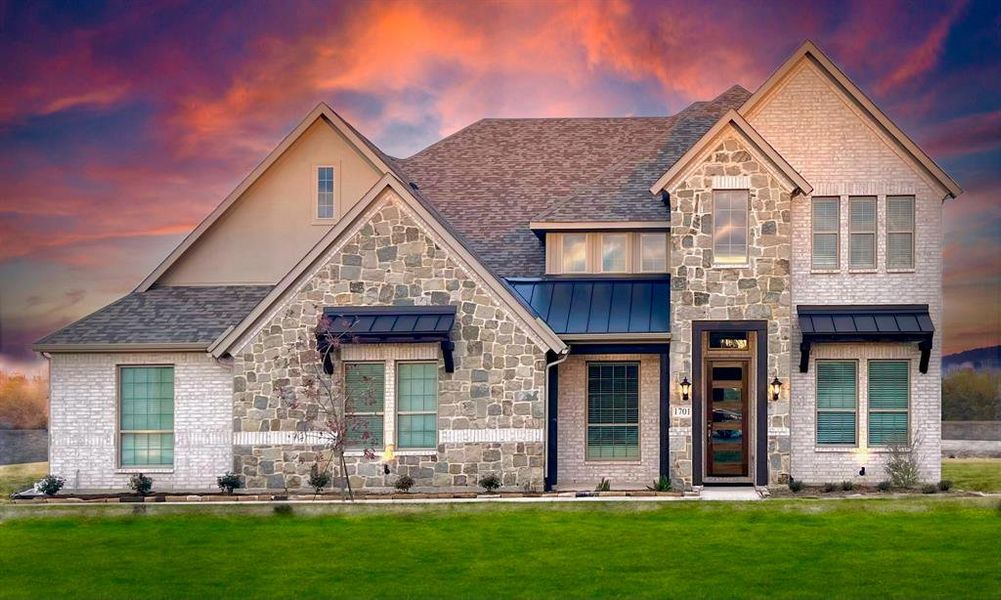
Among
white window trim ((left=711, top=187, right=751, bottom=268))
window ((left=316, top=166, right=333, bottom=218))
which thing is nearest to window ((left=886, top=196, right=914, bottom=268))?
white window trim ((left=711, top=187, right=751, bottom=268))

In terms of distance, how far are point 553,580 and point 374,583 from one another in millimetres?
2485

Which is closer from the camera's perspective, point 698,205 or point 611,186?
point 698,205

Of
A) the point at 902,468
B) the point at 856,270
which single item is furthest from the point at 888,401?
the point at 856,270

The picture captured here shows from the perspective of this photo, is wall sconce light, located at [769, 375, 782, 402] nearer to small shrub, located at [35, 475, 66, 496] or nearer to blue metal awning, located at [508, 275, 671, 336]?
blue metal awning, located at [508, 275, 671, 336]

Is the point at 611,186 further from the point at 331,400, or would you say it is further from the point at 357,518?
the point at 357,518

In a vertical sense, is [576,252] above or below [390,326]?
above

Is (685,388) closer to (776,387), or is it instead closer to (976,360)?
(776,387)

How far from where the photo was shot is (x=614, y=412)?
87.7 feet

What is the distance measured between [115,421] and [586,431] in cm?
1032

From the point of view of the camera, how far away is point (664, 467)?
25.9m

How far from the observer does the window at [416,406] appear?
25.5 meters

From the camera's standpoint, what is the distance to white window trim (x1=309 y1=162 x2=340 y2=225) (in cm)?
2886

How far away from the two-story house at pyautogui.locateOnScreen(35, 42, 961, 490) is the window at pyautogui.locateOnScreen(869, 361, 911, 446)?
0.05 meters

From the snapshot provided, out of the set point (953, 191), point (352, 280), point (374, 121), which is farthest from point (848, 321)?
point (374, 121)
